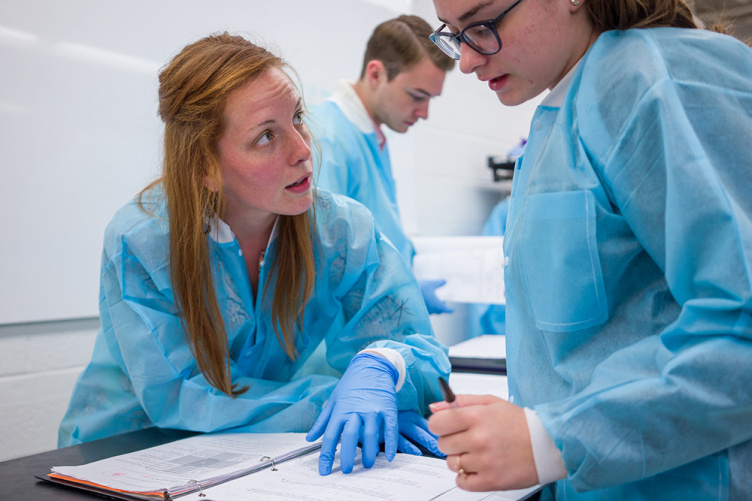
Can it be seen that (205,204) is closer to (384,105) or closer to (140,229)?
(140,229)

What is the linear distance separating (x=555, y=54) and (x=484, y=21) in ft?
0.31

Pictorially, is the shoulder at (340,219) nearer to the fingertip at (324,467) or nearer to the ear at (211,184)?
the ear at (211,184)

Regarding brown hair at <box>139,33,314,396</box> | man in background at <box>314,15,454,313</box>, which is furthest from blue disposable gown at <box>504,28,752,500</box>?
man in background at <box>314,15,454,313</box>

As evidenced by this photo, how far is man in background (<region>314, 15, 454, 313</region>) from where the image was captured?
2.27 meters

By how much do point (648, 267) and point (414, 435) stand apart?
1.65ft

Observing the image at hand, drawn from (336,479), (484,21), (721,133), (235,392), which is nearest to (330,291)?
(235,392)

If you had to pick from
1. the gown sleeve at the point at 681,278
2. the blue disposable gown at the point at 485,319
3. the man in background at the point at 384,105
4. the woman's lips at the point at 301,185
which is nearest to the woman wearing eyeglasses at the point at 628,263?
the gown sleeve at the point at 681,278

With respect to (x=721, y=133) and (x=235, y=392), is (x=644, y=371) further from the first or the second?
(x=235, y=392)

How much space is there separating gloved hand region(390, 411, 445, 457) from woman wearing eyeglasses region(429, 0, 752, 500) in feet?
0.82

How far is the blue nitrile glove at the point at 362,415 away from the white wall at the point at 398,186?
57 cm

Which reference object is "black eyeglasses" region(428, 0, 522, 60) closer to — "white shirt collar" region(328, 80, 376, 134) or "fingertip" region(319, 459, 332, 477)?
"fingertip" region(319, 459, 332, 477)

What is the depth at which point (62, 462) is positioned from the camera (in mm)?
964

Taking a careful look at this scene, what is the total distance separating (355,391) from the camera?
0.97 m

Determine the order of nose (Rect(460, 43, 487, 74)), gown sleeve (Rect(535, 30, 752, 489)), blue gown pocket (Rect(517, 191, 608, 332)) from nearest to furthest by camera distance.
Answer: gown sleeve (Rect(535, 30, 752, 489)) < blue gown pocket (Rect(517, 191, 608, 332)) < nose (Rect(460, 43, 487, 74))
